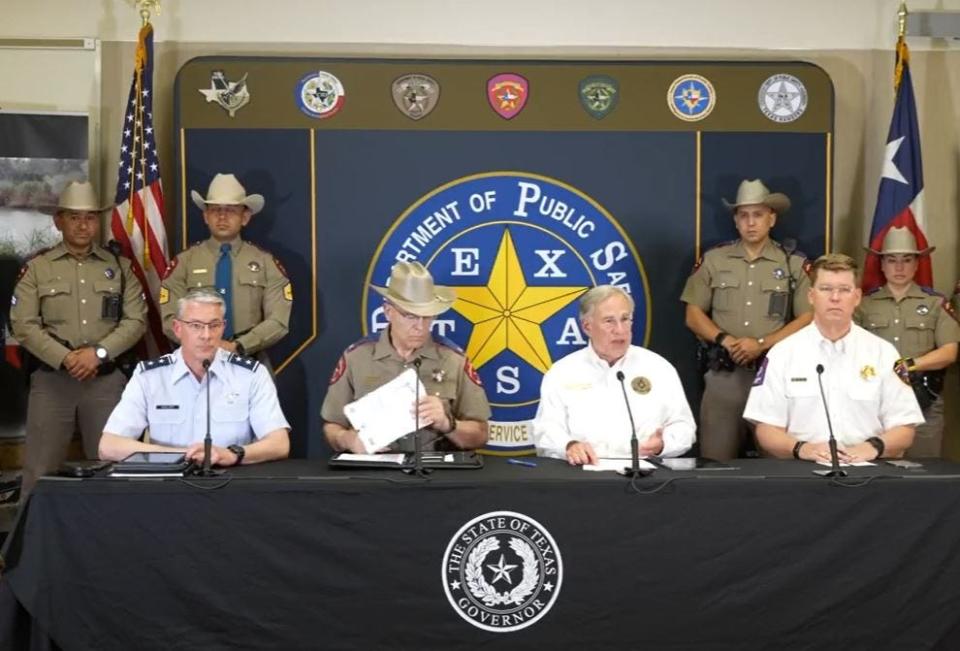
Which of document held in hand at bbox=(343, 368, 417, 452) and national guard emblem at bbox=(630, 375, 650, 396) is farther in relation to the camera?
national guard emblem at bbox=(630, 375, 650, 396)

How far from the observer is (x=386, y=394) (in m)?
3.58

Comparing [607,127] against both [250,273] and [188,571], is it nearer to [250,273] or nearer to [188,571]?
[250,273]

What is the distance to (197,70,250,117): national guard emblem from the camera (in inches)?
215

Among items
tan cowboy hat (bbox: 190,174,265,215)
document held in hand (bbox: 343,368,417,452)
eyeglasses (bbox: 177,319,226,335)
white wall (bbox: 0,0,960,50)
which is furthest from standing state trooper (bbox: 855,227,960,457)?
eyeglasses (bbox: 177,319,226,335)

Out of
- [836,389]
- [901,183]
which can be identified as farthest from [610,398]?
[901,183]

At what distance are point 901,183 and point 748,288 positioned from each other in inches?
37.2

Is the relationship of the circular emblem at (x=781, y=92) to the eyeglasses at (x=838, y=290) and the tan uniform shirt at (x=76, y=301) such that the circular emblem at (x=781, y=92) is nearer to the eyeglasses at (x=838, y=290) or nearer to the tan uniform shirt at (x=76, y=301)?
the eyeglasses at (x=838, y=290)

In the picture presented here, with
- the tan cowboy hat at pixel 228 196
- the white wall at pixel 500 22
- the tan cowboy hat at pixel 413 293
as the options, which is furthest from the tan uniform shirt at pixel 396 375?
the white wall at pixel 500 22

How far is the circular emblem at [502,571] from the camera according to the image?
3.10 m

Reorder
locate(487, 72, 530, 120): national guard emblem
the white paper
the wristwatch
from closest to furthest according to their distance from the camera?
1. the white paper
2. the wristwatch
3. locate(487, 72, 530, 120): national guard emblem

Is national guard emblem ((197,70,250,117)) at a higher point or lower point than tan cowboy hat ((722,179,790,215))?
higher

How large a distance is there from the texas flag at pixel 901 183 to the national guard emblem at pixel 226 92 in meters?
3.11

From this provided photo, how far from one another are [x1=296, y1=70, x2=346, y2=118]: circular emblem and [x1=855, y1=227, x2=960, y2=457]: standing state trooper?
8.82ft

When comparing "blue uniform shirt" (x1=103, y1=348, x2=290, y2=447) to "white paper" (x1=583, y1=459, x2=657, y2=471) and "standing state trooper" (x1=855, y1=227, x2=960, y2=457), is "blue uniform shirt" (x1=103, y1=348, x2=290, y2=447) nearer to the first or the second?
"white paper" (x1=583, y1=459, x2=657, y2=471)
